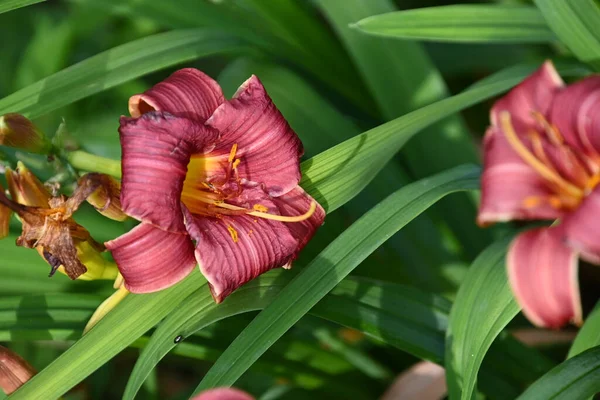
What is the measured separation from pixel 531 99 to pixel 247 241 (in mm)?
418

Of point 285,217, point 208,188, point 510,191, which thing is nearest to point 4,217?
point 208,188

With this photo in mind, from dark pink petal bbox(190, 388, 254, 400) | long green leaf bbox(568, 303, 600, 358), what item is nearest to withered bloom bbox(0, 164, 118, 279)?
dark pink petal bbox(190, 388, 254, 400)

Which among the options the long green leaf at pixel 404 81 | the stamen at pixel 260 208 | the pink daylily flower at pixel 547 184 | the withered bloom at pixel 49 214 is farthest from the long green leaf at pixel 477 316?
the withered bloom at pixel 49 214

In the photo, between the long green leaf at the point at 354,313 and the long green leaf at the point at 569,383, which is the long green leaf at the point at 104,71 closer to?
the long green leaf at the point at 354,313

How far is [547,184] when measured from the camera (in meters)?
0.84

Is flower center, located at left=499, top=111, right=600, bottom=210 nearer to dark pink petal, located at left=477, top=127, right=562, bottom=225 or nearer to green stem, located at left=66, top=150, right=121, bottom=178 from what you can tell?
dark pink petal, located at left=477, top=127, right=562, bottom=225

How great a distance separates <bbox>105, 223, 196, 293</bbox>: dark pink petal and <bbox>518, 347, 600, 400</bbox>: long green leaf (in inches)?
19.0

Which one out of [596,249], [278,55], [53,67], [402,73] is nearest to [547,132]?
[596,249]

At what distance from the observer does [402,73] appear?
5.17 feet

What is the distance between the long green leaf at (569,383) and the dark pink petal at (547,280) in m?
0.19

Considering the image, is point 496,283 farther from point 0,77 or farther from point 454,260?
point 0,77

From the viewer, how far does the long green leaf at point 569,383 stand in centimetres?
92

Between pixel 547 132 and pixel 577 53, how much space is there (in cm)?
39

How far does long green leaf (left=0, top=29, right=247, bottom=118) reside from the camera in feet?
3.86
